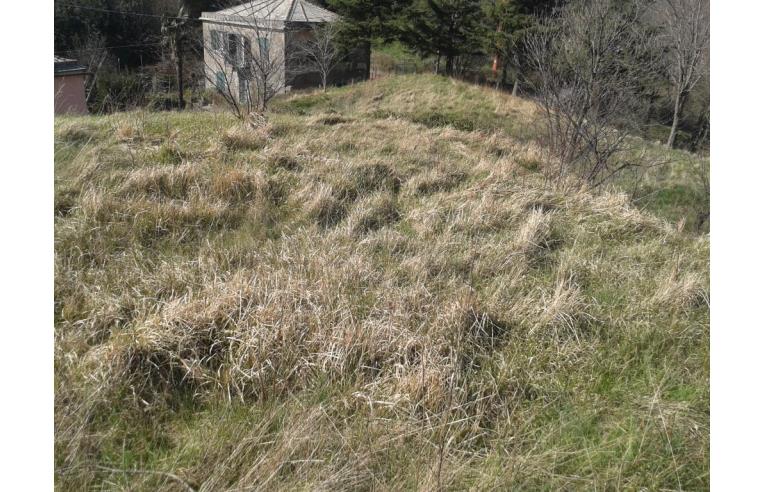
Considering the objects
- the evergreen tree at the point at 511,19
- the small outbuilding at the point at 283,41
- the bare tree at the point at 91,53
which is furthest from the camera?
the evergreen tree at the point at 511,19

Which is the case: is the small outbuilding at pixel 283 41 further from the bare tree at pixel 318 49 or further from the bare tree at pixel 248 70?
the bare tree at pixel 248 70

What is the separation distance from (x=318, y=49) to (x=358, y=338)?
60.0ft

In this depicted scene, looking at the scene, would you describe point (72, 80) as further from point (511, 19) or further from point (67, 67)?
point (511, 19)

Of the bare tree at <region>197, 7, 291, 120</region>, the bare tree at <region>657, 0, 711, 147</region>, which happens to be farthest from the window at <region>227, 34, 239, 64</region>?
the bare tree at <region>657, 0, 711, 147</region>

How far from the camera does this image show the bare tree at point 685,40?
1570 cm

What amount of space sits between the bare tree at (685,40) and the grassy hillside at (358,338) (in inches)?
572

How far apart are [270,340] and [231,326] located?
23 centimetres

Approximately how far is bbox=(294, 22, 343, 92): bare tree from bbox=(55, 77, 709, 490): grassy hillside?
48.8ft

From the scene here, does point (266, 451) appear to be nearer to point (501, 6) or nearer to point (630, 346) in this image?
point (630, 346)

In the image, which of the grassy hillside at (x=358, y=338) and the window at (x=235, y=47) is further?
the window at (x=235, y=47)

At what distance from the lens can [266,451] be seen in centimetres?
181

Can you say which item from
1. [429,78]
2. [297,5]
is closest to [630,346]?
[429,78]

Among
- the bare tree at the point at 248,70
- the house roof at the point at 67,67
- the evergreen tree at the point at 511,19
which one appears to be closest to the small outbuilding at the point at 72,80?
the house roof at the point at 67,67

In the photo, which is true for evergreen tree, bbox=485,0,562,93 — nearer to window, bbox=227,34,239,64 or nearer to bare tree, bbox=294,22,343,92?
bare tree, bbox=294,22,343,92
